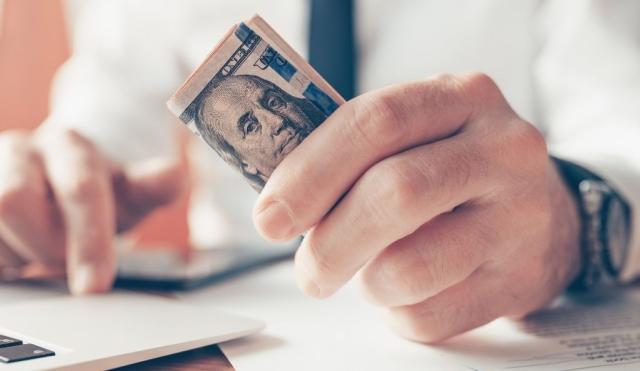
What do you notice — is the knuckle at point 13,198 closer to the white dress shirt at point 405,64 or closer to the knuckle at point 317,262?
the knuckle at point 317,262

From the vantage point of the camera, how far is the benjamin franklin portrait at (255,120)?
0.53m

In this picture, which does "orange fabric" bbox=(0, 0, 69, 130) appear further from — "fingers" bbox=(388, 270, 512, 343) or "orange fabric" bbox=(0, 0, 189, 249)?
"fingers" bbox=(388, 270, 512, 343)

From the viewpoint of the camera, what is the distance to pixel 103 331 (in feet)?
1.80

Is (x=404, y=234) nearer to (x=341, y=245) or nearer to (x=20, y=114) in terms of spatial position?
(x=341, y=245)

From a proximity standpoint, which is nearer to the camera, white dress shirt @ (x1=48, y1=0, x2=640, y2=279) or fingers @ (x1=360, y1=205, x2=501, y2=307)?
fingers @ (x1=360, y1=205, x2=501, y2=307)

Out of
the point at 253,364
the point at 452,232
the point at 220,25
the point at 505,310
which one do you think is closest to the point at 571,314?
the point at 505,310

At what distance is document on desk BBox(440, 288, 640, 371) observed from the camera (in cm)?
52

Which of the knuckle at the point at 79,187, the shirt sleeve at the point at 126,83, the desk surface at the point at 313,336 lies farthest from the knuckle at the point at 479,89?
the shirt sleeve at the point at 126,83

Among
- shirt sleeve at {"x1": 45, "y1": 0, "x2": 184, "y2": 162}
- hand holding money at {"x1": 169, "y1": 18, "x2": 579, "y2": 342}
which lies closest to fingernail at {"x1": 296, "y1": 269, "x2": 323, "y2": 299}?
hand holding money at {"x1": 169, "y1": 18, "x2": 579, "y2": 342}

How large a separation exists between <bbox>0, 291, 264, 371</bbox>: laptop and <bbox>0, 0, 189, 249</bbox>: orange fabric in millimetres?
1391

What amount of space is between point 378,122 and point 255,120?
0.33ft

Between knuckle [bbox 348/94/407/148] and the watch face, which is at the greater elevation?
knuckle [bbox 348/94/407/148]

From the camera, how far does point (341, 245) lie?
515 millimetres

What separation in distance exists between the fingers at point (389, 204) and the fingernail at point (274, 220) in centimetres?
3
